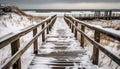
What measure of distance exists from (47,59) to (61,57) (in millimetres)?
478

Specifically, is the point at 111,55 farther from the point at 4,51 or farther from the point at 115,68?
the point at 4,51

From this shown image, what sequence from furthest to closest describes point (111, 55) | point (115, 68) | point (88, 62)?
point (115, 68) → point (88, 62) → point (111, 55)

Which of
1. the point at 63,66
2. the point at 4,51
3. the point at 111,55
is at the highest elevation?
the point at 111,55

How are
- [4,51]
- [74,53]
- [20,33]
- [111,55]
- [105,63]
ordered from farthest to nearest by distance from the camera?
[4,51] → [105,63] → [74,53] → [20,33] → [111,55]

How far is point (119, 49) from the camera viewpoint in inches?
336

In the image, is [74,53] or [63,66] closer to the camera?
[63,66]

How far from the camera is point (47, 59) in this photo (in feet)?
17.8

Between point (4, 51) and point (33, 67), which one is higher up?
point (33, 67)

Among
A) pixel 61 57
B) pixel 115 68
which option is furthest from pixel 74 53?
pixel 115 68

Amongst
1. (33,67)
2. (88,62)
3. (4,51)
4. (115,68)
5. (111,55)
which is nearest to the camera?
(111,55)

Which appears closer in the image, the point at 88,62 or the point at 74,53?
the point at 88,62

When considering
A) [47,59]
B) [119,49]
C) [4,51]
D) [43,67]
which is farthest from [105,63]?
[4,51]

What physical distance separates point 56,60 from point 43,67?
736 millimetres

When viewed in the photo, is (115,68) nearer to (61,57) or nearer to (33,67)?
(61,57)
